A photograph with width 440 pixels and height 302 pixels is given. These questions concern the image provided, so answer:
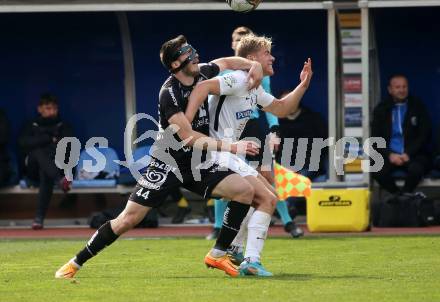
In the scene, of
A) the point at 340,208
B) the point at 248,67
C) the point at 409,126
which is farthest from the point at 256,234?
the point at 409,126

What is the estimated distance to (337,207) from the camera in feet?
45.8

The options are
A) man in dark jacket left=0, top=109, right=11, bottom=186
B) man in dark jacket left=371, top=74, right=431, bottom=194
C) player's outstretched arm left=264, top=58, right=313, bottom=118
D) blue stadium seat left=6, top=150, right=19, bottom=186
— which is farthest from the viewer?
blue stadium seat left=6, top=150, right=19, bottom=186

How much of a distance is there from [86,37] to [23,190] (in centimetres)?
239

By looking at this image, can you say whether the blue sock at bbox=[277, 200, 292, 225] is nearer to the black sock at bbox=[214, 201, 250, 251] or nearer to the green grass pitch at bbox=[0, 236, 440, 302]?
the green grass pitch at bbox=[0, 236, 440, 302]

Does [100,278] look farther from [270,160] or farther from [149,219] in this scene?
[149,219]

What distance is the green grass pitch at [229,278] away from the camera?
25.8 ft

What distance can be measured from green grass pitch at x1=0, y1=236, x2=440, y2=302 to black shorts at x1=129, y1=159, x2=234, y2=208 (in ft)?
1.97

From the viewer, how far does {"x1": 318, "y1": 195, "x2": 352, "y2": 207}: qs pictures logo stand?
13.9m

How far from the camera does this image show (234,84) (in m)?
9.05

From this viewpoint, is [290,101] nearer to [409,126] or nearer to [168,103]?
[168,103]

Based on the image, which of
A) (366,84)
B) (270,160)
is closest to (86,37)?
(366,84)

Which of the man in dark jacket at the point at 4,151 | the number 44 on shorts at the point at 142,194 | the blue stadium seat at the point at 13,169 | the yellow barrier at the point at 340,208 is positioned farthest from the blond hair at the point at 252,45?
the blue stadium seat at the point at 13,169

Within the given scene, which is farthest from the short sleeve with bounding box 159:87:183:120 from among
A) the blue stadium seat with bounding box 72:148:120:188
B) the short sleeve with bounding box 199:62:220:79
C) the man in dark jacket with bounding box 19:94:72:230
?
the blue stadium seat with bounding box 72:148:120:188

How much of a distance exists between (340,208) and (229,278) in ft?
16.9
